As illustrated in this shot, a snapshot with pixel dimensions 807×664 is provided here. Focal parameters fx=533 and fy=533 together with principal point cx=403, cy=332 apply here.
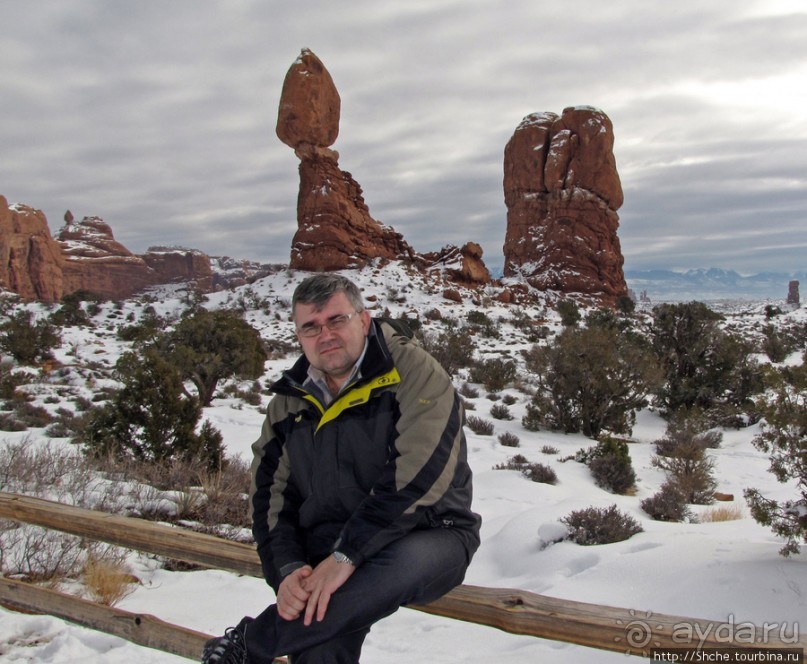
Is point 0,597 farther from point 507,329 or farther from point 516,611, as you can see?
point 507,329

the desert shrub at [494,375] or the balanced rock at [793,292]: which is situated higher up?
the balanced rock at [793,292]

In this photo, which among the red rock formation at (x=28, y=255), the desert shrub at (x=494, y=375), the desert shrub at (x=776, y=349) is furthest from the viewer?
the red rock formation at (x=28, y=255)

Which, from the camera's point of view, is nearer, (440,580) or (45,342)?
(440,580)

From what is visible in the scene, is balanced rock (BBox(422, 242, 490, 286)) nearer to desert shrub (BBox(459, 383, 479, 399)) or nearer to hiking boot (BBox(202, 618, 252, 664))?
desert shrub (BBox(459, 383, 479, 399))

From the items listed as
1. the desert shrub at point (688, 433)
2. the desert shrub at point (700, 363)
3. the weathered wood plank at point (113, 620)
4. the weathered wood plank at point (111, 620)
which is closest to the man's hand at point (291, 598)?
the weathered wood plank at point (113, 620)

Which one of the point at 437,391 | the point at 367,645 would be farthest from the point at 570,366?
the point at 437,391

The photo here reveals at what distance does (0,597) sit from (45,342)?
1891cm

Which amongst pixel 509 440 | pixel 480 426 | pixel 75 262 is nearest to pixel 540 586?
pixel 509 440

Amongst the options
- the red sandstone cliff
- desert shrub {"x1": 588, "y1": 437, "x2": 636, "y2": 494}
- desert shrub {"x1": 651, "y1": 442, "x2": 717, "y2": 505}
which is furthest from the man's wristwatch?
the red sandstone cliff

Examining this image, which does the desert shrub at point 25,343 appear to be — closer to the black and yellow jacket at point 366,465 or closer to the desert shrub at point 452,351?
the desert shrub at point 452,351

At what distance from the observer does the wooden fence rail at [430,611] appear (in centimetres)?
175

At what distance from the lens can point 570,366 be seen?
12430mm

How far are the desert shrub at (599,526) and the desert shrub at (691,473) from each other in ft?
8.26

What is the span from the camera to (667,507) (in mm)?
6859
